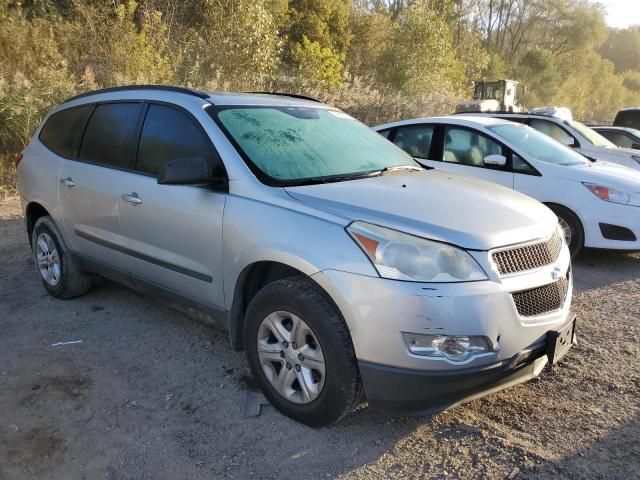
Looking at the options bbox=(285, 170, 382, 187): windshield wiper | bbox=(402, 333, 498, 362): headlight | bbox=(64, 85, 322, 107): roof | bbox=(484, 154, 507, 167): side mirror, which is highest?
bbox=(64, 85, 322, 107): roof

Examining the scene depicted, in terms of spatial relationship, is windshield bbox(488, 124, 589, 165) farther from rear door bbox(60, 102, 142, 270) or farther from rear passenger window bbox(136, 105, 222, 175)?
rear door bbox(60, 102, 142, 270)

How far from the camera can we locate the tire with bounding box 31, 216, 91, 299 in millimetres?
4641

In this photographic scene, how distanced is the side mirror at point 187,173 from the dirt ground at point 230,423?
4.07 feet

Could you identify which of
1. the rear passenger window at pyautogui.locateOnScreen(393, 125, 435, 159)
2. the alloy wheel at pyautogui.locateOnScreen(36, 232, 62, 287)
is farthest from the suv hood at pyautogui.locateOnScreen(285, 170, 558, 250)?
the rear passenger window at pyautogui.locateOnScreen(393, 125, 435, 159)

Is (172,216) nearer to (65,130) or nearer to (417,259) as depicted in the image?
(417,259)

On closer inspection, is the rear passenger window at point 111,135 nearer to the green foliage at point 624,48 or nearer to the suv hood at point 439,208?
the suv hood at point 439,208

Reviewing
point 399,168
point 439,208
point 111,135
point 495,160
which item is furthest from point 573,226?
point 111,135

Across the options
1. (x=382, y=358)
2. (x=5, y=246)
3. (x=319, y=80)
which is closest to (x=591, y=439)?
(x=382, y=358)

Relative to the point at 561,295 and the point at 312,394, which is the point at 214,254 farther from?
the point at 561,295

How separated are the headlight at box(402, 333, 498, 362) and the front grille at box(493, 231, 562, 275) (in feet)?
1.22

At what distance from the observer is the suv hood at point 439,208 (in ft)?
8.76

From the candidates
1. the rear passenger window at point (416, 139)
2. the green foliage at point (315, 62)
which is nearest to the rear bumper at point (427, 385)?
the rear passenger window at point (416, 139)

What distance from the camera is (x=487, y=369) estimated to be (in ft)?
8.37

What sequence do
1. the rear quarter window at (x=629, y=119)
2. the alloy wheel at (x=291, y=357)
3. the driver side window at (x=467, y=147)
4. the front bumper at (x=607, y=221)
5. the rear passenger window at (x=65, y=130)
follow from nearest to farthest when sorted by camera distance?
the alloy wheel at (x=291, y=357)
the rear passenger window at (x=65, y=130)
the front bumper at (x=607, y=221)
the driver side window at (x=467, y=147)
the rear quarter window at (x=629, y=119)
